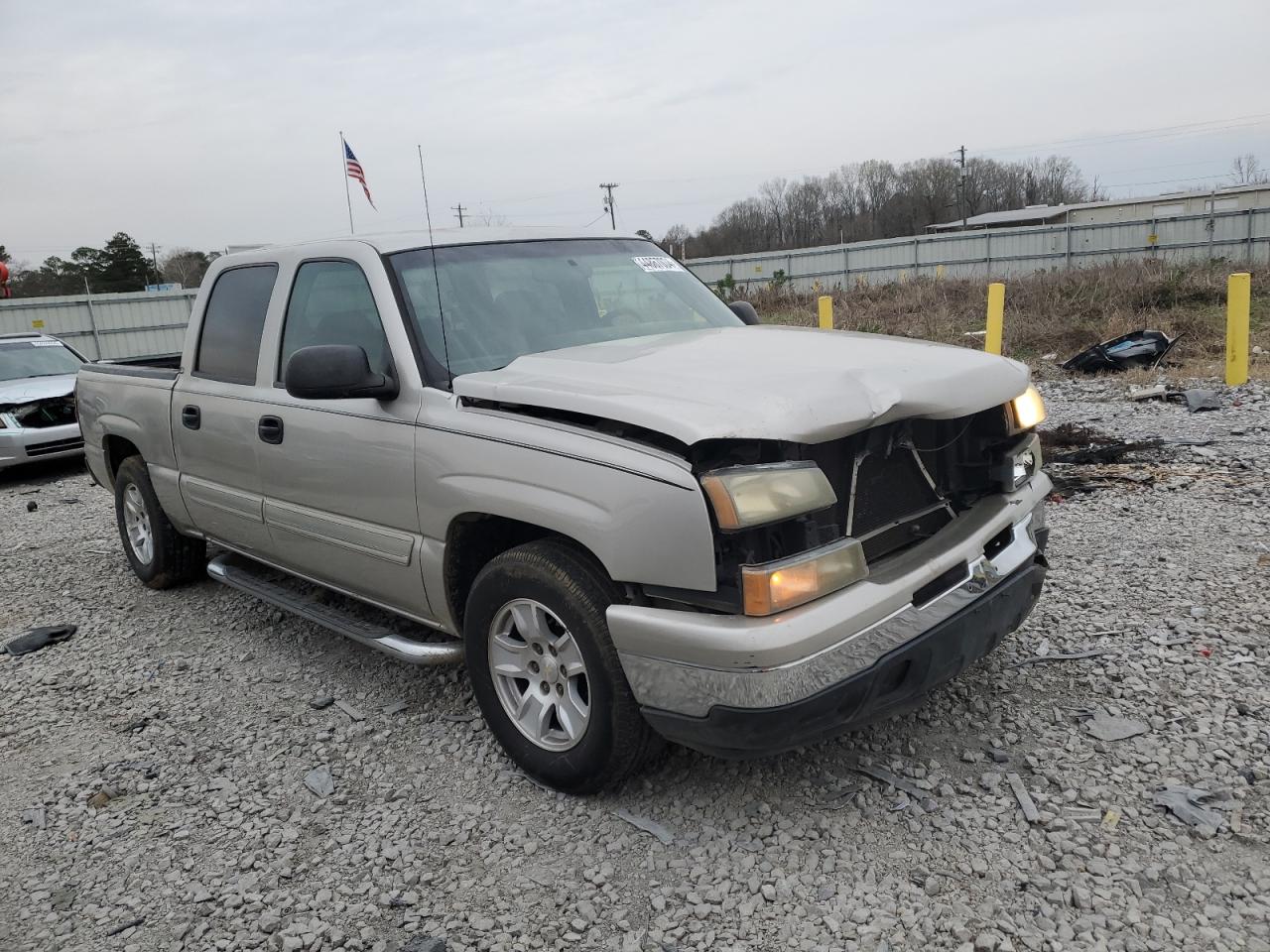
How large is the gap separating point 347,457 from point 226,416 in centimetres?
111

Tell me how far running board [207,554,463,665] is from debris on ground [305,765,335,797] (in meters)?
0.48

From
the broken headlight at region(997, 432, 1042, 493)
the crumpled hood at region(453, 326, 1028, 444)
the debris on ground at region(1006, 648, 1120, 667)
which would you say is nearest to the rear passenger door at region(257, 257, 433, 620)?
the crumpled hood at region(453, 326, 1028, 444)

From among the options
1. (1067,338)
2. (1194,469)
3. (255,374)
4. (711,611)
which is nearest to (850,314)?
(1067,338)

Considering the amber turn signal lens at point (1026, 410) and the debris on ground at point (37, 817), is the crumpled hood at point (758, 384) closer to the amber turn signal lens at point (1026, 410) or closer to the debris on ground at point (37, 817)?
the amber turn signal lens at point (1026, 410)

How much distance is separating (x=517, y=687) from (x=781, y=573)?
1188 millimetres

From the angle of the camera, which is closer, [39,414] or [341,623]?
[341,623]

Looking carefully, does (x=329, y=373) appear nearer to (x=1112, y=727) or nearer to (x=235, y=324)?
(x=235, y=324)

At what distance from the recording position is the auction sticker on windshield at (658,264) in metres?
4.28

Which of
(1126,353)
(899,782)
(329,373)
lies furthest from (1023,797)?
(1126,353)

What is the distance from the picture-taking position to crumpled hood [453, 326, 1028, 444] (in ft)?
8.21

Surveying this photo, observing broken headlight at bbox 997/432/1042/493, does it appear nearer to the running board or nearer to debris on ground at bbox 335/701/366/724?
the running board

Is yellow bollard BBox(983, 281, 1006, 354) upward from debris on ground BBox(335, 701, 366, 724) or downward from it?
upward

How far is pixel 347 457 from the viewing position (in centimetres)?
355

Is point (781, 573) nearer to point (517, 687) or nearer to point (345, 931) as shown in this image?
point (517, 687)
